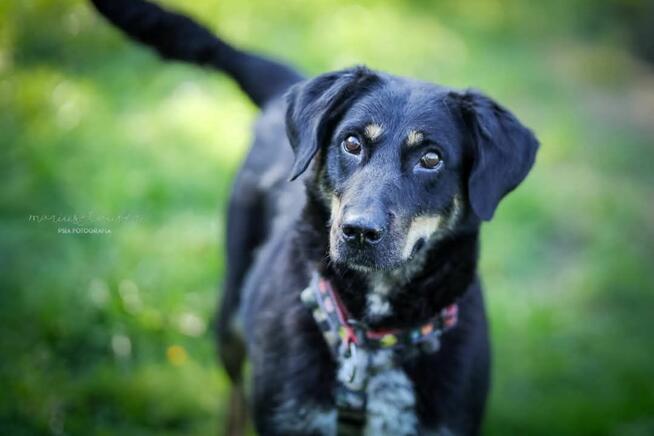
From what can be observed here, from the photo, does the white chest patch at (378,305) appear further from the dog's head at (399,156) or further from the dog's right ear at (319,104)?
the dog's right ear at (319,104)

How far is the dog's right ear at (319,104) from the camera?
313 centimetres

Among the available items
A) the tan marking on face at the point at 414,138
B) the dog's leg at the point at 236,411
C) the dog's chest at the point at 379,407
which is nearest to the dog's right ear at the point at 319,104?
the tan marking on face at the point at 414,138

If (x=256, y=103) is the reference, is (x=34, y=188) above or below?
below

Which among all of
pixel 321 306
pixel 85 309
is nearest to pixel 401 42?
pixel 85 309

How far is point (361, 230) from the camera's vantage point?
2.82 m

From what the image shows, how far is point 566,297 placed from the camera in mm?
5746

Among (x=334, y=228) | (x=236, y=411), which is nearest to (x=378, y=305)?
(x=334, y=228)

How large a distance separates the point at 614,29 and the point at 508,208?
4.82 meters

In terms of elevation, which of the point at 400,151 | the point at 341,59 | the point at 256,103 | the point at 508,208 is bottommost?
the point at 508,208

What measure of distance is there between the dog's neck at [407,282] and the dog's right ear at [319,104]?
0.80 feet

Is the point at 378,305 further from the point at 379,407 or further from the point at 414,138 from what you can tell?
the point at 414,138

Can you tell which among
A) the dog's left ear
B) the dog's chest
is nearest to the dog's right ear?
the dog's left ear

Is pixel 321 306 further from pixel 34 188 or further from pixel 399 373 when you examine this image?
pixel 34 188

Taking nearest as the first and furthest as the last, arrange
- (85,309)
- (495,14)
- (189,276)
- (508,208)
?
1. (85,309)
2. (189,276)
3. (508,208)
4. (495,14)
